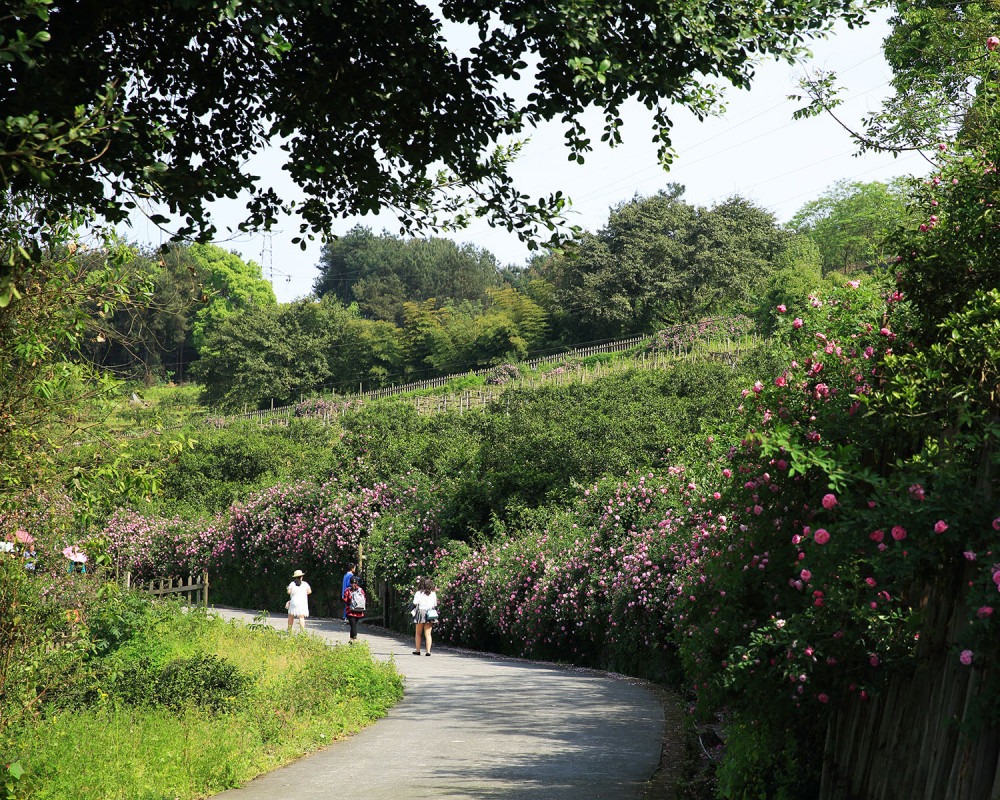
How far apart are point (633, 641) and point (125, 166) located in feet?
34.7

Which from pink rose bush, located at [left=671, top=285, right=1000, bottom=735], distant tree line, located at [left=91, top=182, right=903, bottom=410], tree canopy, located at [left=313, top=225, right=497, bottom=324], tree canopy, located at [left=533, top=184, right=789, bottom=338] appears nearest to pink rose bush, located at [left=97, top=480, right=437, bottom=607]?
distant tree line, located at [left=91, top=182, right=903, bottom=410]

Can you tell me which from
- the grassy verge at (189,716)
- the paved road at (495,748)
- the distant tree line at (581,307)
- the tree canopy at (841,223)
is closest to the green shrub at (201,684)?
the grassy verge at (189,716)

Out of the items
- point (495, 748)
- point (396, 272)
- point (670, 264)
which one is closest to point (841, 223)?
point (670, 264)

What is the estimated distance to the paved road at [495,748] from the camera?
6.86 m

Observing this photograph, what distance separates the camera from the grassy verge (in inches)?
253

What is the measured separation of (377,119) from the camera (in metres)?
6.43

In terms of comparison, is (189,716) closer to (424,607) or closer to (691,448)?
(691,448)

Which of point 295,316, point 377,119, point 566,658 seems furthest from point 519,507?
point 295,316

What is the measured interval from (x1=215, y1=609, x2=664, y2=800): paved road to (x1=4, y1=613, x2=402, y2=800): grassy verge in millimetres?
308

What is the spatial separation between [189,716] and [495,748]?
274 centimetres

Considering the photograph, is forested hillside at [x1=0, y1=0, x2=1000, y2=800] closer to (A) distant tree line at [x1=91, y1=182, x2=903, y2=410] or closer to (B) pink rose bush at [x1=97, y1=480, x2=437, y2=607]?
(B) pink rose bush at [x1=97, y1=480, x2=437, y2=607]

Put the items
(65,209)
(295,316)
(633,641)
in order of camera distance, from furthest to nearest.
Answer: (295,316) < (633,641) < (65,209)

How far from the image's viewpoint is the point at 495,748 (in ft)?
27.3

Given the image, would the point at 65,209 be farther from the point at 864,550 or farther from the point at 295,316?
the point at 295,316
